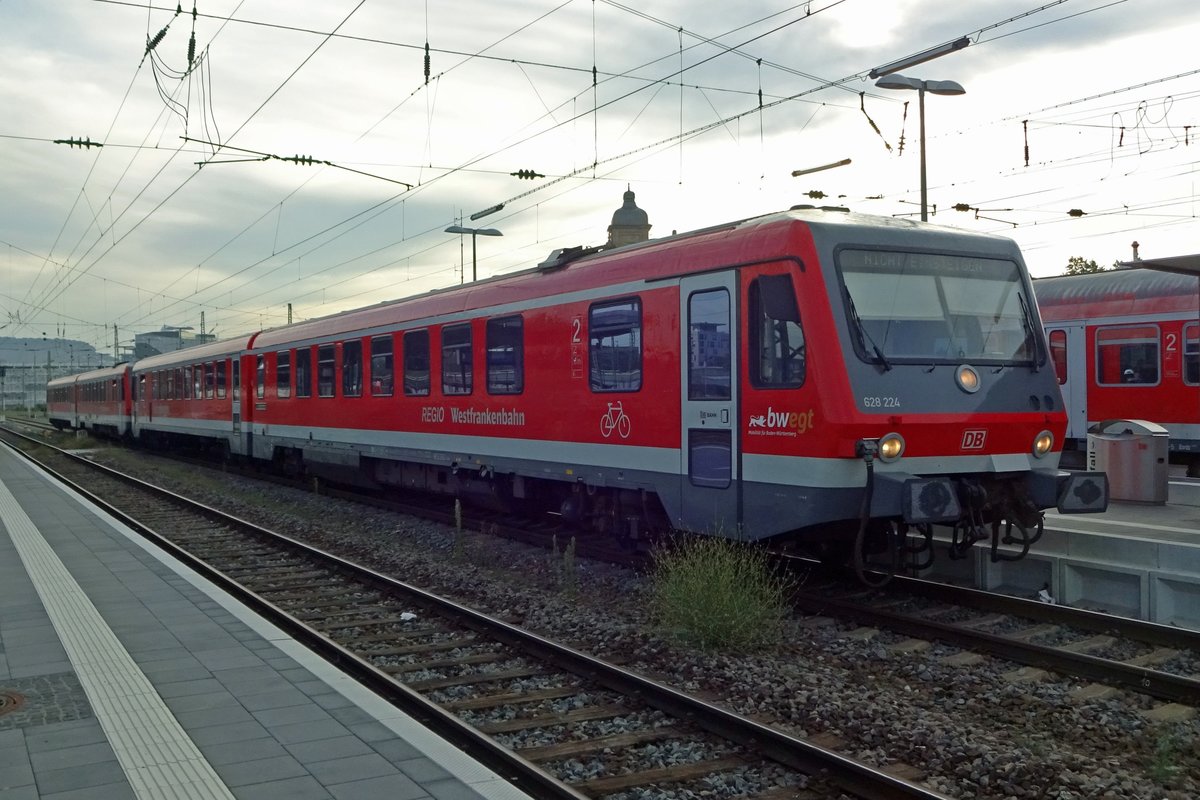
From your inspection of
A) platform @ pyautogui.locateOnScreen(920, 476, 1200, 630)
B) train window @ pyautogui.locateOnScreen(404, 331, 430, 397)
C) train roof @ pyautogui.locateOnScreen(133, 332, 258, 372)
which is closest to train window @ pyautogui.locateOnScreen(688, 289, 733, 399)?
platform @ pyautogui.locateOnScreen(920, 476, 1200, 630)

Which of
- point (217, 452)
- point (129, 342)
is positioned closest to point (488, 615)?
point (217, 452)

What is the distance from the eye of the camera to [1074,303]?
19.2 meters

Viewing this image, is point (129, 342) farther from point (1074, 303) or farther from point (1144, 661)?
point (1144, 661)

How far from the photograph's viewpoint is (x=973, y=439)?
8539 millimetres

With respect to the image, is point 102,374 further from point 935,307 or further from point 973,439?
point 973,439

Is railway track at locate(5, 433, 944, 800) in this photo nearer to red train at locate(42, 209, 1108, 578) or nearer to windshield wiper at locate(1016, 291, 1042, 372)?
red train at locate(42, 209, 1108, 578)

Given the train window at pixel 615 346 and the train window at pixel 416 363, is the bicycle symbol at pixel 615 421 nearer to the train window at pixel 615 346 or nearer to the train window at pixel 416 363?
the train window at pixel 615 346

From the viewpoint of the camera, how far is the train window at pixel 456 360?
13617 millimetres

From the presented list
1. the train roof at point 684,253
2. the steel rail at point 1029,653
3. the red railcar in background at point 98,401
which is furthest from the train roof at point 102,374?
the steel rail at point 1029,653

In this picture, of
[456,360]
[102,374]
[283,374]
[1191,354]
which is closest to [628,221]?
[102,374]

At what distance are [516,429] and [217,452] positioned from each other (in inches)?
836

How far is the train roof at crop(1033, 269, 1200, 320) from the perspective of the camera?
56.6 ft

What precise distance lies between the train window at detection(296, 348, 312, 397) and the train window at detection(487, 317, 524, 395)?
752 centimetres

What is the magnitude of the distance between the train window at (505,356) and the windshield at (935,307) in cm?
485
